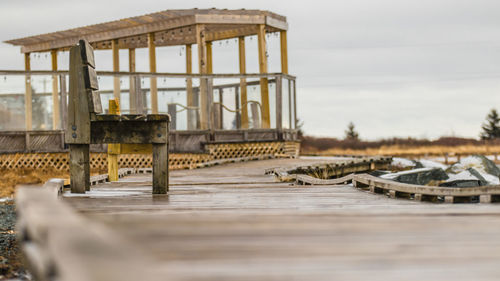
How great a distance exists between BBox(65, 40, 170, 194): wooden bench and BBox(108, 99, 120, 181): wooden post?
4.48 feet

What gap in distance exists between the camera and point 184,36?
2109 cm

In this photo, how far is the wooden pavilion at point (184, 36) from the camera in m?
16.3

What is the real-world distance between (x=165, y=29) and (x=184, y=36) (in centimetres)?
72

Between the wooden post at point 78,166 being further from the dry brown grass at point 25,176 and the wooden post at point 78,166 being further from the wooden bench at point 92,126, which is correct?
the dry brown grass at point 25,176

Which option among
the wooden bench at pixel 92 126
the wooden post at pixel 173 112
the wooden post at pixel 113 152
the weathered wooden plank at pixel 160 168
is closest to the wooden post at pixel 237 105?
the wooden post at pixel 173 112

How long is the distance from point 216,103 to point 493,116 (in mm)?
56155

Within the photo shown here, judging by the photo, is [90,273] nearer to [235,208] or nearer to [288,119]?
[235,208]

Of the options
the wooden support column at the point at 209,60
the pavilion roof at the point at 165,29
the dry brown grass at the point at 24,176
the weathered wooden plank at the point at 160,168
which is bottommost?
the dry brown grass at the point at 24,176

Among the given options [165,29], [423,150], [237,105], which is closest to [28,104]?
[237,105]

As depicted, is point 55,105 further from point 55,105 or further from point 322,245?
point 322,245

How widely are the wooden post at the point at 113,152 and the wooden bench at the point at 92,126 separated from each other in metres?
1.36

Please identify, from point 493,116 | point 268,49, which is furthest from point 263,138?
point 493,116

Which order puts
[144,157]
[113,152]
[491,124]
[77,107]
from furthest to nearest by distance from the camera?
[491,124] < [144,157] < [113,152] < [77,107]

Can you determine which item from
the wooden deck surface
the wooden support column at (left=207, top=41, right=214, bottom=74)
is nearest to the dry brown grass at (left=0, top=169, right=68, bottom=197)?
the wooden support column at (left=207, top=41, right=214, bottom=74)
